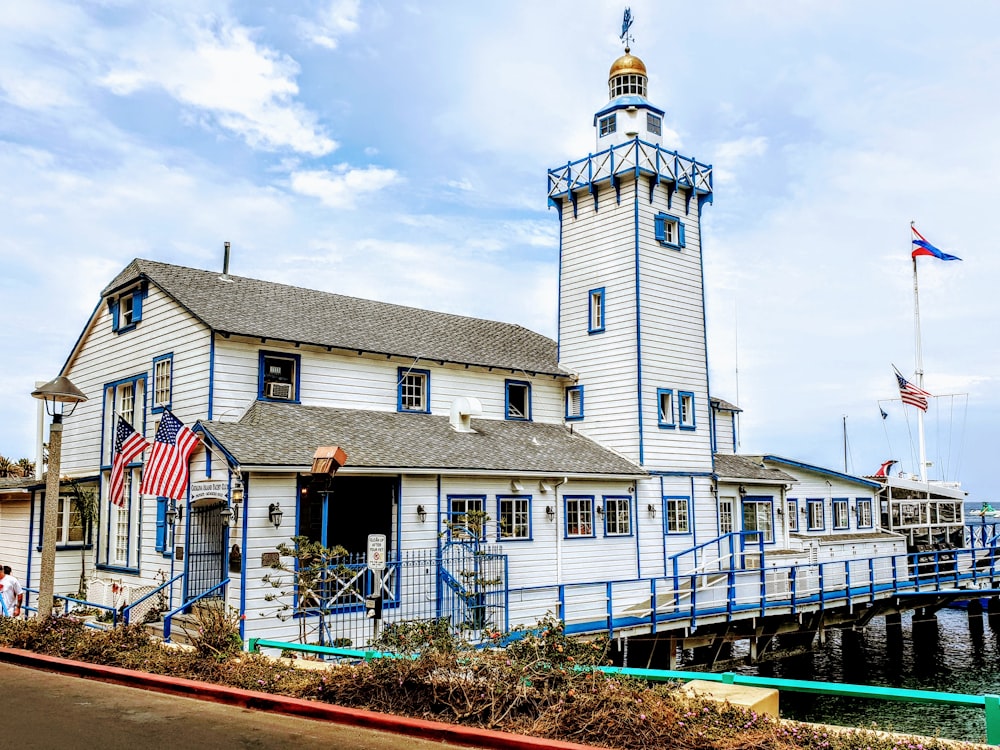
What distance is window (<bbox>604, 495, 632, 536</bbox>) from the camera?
76.9ft

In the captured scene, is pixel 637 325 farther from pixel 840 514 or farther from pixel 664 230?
pixel 840 514

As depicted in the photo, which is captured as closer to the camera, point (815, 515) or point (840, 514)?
point (815, 515)

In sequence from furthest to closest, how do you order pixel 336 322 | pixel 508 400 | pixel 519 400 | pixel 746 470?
pixel 746 470
pixel 519 400
pixel 508 400
pixel 336 322

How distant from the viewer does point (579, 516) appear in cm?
2283

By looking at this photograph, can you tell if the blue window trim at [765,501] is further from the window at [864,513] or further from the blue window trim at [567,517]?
the window at [864,513]

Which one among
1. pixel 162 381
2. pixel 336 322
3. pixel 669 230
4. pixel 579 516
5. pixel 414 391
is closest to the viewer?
pixel 162 381

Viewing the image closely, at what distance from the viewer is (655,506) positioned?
80.5 feet

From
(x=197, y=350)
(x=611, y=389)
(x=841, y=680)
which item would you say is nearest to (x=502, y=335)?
(x=611, y=389)

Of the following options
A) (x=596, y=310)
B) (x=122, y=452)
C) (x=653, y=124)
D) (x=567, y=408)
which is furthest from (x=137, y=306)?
(x=653, y=124)

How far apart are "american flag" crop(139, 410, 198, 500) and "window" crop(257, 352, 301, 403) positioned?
2.67m

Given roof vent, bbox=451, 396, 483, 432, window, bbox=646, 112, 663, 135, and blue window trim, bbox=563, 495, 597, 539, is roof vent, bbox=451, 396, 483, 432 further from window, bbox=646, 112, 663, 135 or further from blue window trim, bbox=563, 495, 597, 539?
window, bbox=646, 112, 663, 135

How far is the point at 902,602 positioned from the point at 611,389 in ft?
38.7

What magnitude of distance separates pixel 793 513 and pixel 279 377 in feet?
63.1

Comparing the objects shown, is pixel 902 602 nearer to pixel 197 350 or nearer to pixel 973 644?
pixel 973 644
